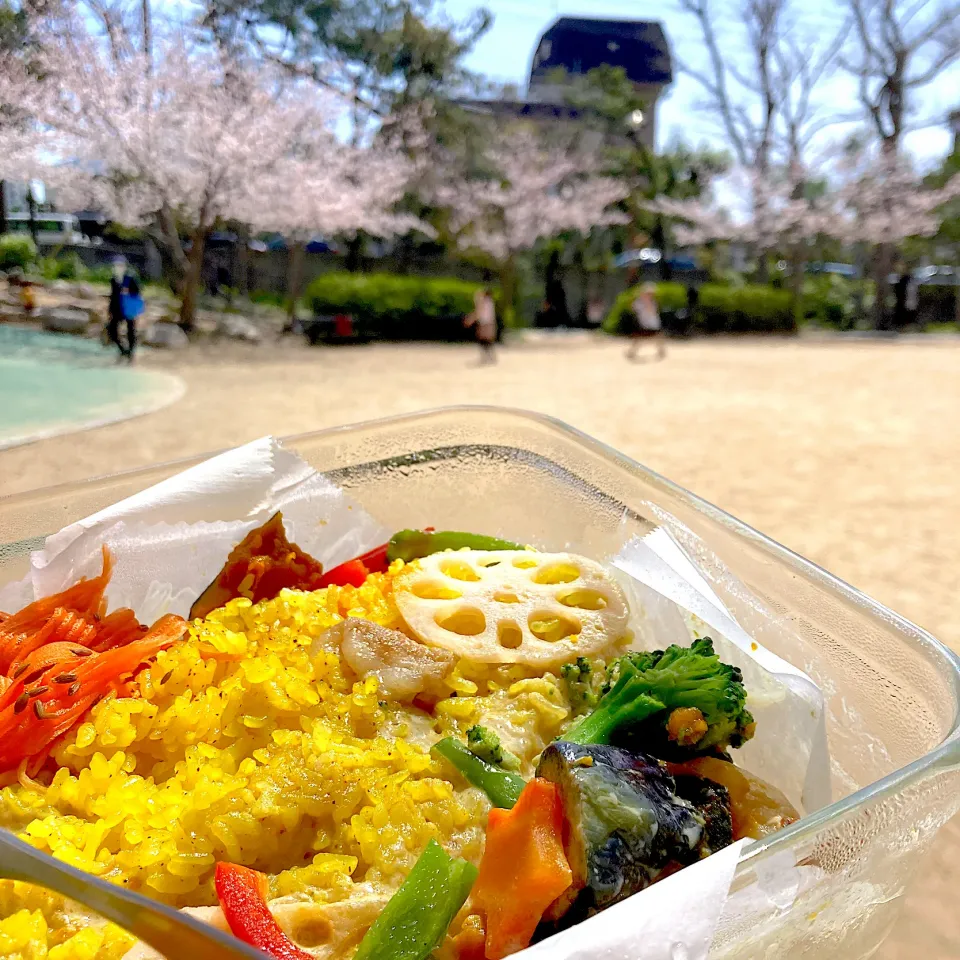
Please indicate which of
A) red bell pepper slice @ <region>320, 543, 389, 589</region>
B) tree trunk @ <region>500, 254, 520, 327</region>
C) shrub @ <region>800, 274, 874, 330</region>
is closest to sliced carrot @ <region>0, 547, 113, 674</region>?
red bell pepper slice @ <region>320, 543, 389, 589</region>

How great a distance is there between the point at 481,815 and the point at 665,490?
525 mm

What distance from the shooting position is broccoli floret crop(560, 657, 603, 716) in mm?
913

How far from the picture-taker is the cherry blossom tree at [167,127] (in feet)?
11.5

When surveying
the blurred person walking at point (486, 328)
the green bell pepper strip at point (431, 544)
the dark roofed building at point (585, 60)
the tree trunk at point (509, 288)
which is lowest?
the green bell pepper strip at point (431, 544)

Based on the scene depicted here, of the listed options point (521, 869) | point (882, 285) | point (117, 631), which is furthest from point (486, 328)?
point (882, 285)

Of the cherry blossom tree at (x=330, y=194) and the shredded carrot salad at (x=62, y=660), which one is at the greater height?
the cherry blossom tree at (x=330, y=194)

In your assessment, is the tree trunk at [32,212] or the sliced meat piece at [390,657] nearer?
the sliced meat piece at [390,657]

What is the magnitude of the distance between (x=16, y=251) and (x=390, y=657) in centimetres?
340

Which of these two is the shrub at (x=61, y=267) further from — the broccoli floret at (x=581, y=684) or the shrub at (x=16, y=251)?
the broccoli floret at (x=581, y=684)

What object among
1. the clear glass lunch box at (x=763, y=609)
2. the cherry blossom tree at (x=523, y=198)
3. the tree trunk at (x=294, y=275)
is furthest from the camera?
the cherry blossom tree at (x=523, y=198)

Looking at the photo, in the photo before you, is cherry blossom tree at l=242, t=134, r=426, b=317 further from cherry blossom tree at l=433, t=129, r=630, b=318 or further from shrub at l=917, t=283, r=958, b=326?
shrub at l=917, t=283, r=958, b=326

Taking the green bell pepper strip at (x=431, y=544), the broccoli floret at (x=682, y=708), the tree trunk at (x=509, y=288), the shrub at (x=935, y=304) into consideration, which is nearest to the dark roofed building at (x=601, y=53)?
the tree trunk at (x=509, y=288)

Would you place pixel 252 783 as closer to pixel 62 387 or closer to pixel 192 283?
pixel 62 387

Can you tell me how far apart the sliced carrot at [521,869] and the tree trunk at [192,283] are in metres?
5.62
